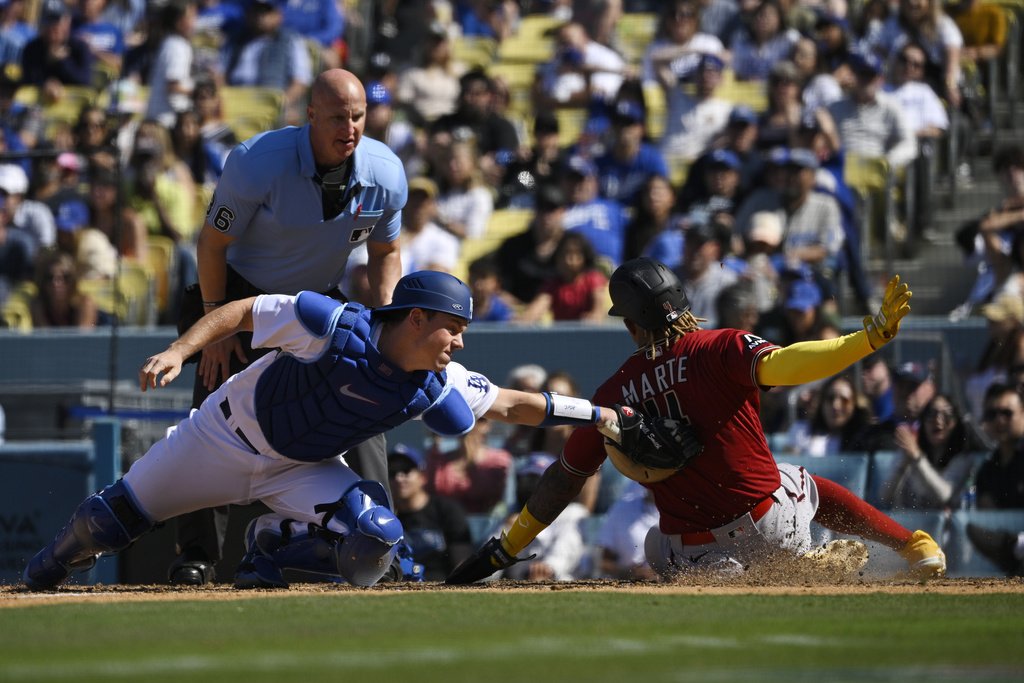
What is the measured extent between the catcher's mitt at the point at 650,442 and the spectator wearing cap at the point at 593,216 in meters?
4.73

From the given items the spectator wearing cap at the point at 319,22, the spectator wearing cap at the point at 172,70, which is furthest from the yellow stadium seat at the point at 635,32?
the spectator wearing cap at the point at 172,70

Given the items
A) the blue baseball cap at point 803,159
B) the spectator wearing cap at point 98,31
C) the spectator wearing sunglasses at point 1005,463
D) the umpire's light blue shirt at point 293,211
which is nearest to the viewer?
the umpire's light blue shirt at point 293,211

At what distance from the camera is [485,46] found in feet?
46.4

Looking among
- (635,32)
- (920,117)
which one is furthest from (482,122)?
(920,117)

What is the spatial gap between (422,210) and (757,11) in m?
3.93

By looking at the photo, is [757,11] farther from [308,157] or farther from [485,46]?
[308,157]

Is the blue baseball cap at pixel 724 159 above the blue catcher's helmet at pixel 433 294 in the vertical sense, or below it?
above

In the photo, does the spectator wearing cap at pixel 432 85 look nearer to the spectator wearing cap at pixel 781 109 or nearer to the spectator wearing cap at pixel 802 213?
the spectator wearing cap at pixel 781 109

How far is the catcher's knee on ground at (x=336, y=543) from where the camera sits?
5469 mm

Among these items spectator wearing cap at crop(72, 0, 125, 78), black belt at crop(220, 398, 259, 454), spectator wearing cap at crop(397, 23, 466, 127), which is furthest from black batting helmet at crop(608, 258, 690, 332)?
spectator wearing cap at crop(72, 0, 125, 78)

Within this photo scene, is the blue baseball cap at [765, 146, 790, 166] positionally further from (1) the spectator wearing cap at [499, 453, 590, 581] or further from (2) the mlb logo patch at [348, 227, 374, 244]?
(2) the mlb logo patch at [348, 227, 374, 244]

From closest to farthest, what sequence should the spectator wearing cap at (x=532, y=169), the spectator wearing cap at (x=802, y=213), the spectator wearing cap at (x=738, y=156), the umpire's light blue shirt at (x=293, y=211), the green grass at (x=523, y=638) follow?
1. the green grass at (x=523, y=638)
2. the umpire's light blue shirt at (x=293, y=211)
3. the spectator wearing cap at (x=802, y=213)
4. the spectator wearing cap at (x=738, y=156)
5. the spectator wearing cap at (x=532, y=169)

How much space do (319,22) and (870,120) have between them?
6.28 m

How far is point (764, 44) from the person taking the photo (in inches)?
488
